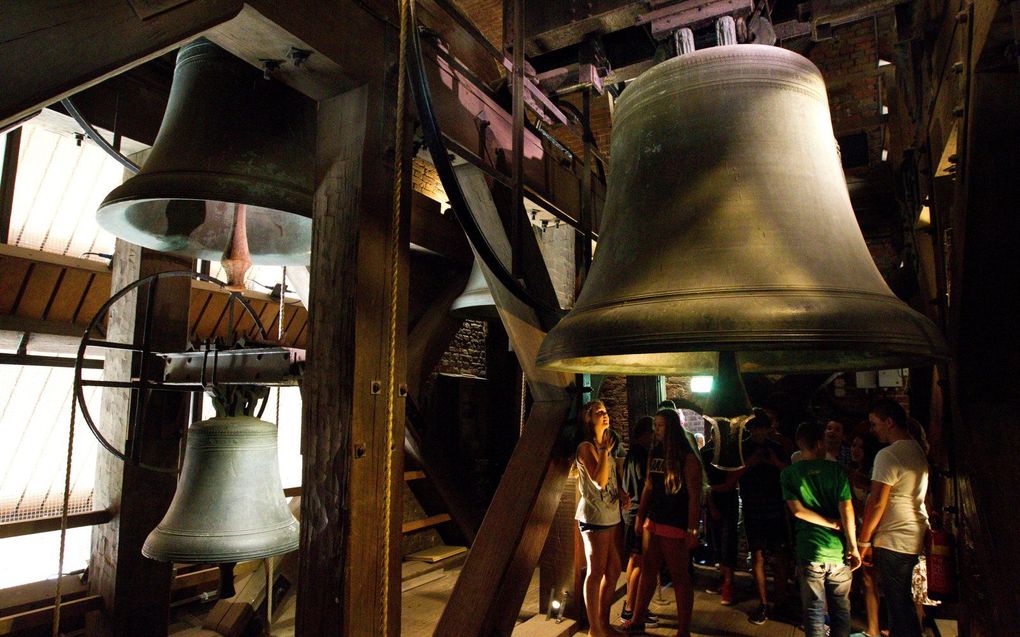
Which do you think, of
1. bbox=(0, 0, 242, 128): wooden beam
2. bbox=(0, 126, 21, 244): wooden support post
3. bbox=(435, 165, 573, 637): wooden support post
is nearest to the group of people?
bbox=(435, 165, 573, 637): wooden support post

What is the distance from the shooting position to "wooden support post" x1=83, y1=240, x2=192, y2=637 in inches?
139

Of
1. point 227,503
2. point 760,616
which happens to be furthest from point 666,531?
point 227,503

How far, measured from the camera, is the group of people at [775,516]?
3711 millimetres

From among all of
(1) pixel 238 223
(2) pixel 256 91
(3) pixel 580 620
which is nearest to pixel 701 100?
(2) pixel 256 91

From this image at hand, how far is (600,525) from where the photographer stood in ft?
13.4

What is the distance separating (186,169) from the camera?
1910 mm

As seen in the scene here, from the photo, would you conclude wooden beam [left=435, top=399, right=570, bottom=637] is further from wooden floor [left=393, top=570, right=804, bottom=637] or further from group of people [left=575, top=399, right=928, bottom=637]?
wooden floor [left=393, top=570, right=804, bottom=637]

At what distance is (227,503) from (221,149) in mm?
1474

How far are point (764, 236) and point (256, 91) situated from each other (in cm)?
174

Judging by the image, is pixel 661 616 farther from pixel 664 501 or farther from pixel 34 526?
pixel 34 526

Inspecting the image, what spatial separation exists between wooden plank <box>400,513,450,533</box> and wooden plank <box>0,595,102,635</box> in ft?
11.7

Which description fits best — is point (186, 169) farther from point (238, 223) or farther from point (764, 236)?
point (764, 236)

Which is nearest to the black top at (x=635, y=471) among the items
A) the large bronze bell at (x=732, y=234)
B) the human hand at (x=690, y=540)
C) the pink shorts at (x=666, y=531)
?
the pink shorts at (x=666, y=531)

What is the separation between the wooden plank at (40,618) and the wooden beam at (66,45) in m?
3.51
